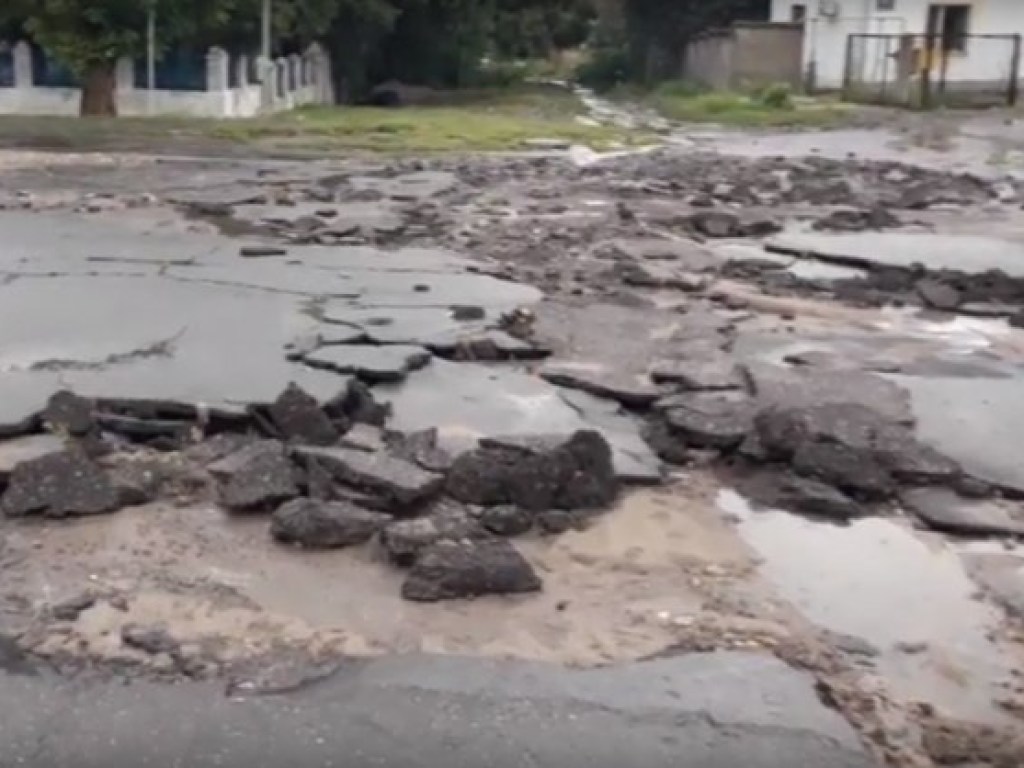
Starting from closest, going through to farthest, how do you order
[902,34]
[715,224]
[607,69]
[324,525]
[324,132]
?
[324,525]
[715,224]
[324,132]
[902,34]
[607,69]

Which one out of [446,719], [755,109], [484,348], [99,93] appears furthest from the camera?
[755,109]

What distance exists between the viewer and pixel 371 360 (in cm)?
777

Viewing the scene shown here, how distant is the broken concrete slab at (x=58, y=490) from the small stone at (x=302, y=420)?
0.88m

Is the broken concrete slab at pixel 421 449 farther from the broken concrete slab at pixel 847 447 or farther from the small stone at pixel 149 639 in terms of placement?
the small stone at pixel 149 639

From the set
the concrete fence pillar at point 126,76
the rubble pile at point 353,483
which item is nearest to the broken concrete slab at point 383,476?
the rubble pile at point 353,483

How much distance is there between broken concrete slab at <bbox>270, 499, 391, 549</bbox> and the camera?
5.30 metres

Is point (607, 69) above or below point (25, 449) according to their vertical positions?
above

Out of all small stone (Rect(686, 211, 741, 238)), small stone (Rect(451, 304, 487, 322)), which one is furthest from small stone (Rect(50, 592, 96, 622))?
small stone (Rect(686, 211, 741, 238))

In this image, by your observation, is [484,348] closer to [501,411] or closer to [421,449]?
[501,411]

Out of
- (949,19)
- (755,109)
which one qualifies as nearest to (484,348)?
(755,109)

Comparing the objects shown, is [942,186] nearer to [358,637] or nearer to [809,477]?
[809,477]

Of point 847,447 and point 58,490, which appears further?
point 847,447

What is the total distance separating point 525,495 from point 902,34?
3871 centimetres

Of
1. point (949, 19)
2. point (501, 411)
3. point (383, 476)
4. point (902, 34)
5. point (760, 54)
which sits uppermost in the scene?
point (949, 19)
